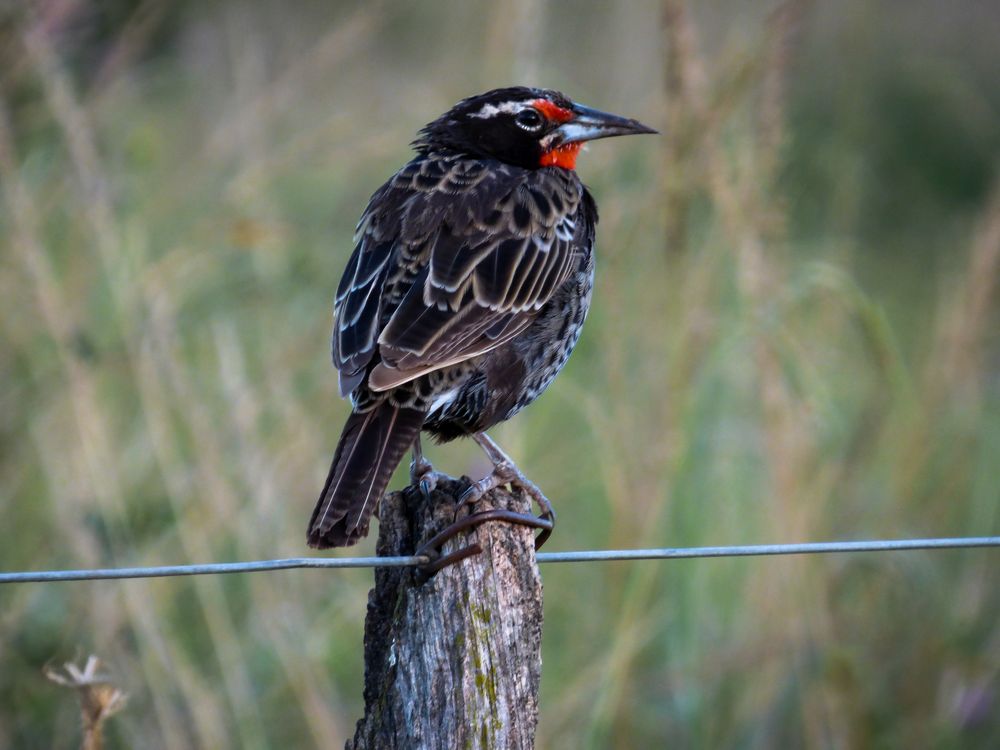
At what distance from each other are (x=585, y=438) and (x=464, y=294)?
1.92 metres

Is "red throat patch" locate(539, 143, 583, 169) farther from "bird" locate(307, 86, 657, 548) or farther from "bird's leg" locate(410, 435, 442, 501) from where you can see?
"bird's leg" locate(410, 435, 442, 501)

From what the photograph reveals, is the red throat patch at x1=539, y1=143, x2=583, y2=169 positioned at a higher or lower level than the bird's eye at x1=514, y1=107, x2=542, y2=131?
lower

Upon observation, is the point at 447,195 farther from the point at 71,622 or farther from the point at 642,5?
the point at 642,5

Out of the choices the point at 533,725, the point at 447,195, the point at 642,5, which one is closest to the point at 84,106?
the point at 447,195

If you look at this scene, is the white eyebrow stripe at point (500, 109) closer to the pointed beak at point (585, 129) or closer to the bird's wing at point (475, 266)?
the pointed beak at point (585, 129)

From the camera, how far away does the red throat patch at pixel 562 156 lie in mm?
4539

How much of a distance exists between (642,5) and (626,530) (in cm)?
294

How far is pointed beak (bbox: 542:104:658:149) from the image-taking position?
4.52 meters

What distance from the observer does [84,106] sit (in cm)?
519

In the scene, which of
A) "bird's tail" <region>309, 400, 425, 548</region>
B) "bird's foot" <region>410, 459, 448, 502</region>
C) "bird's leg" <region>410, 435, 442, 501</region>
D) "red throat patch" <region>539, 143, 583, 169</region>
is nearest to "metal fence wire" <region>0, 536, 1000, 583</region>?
"bird's tail" <region>309, 400, 425, 548</region>

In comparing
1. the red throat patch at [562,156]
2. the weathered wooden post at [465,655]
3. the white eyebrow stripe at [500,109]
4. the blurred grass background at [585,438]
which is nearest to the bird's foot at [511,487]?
the weathered wooden post at [465,655]

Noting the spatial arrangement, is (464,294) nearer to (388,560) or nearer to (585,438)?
(388,560)

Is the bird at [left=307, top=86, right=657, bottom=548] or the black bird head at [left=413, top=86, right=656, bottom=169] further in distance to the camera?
the black bird head at [left=413, top=86, right=656, bottom=169]

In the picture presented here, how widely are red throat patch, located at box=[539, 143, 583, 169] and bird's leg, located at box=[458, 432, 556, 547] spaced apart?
93cm
